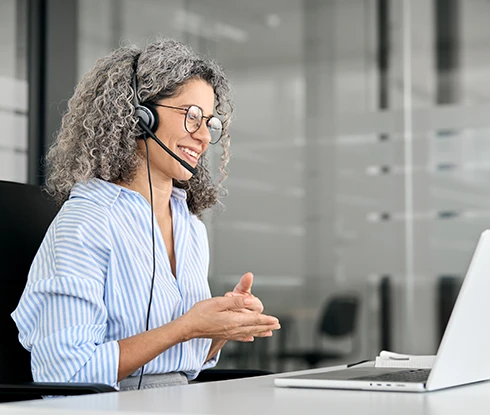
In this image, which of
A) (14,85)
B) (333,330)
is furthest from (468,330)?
(333,330)

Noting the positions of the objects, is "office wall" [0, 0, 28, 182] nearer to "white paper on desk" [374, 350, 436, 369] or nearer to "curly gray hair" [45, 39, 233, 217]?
"curly gray hair" [45, 39, 233, 217]

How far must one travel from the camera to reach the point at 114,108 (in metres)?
1.92

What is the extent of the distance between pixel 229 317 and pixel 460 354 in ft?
1.68

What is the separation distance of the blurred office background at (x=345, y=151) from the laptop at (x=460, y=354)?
10.6ft

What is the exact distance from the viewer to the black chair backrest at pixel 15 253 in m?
1.81

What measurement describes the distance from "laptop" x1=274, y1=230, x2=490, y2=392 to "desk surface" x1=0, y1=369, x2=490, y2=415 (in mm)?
19

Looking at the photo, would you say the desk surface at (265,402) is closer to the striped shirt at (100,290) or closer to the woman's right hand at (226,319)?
the woman's right hand at (226,319)

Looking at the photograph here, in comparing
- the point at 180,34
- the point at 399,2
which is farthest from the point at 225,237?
the point at 399,2

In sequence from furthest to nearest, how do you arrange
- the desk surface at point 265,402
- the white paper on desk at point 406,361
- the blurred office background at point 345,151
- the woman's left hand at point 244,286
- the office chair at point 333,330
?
the office chair at point 333,330
the blurred office background at point 345,151
the woman's left hand at point 244,286
the white paper on desk at point 406,361
the desk surface at point 265,402

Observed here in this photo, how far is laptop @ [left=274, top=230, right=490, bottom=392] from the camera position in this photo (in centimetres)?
111

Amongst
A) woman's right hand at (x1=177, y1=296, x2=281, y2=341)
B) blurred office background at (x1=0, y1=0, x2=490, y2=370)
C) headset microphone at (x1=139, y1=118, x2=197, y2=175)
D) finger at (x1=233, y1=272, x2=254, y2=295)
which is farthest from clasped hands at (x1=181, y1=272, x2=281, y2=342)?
blurred office background at (x1=0, y1=0, x2=490, y2=370)

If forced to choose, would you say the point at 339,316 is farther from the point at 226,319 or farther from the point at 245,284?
the point at 226,319

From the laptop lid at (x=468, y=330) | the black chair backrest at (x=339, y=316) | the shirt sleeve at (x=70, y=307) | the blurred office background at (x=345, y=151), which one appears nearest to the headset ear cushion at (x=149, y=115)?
the shirt sleeve at (x=70, y=307)

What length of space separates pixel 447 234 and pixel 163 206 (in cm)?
276
